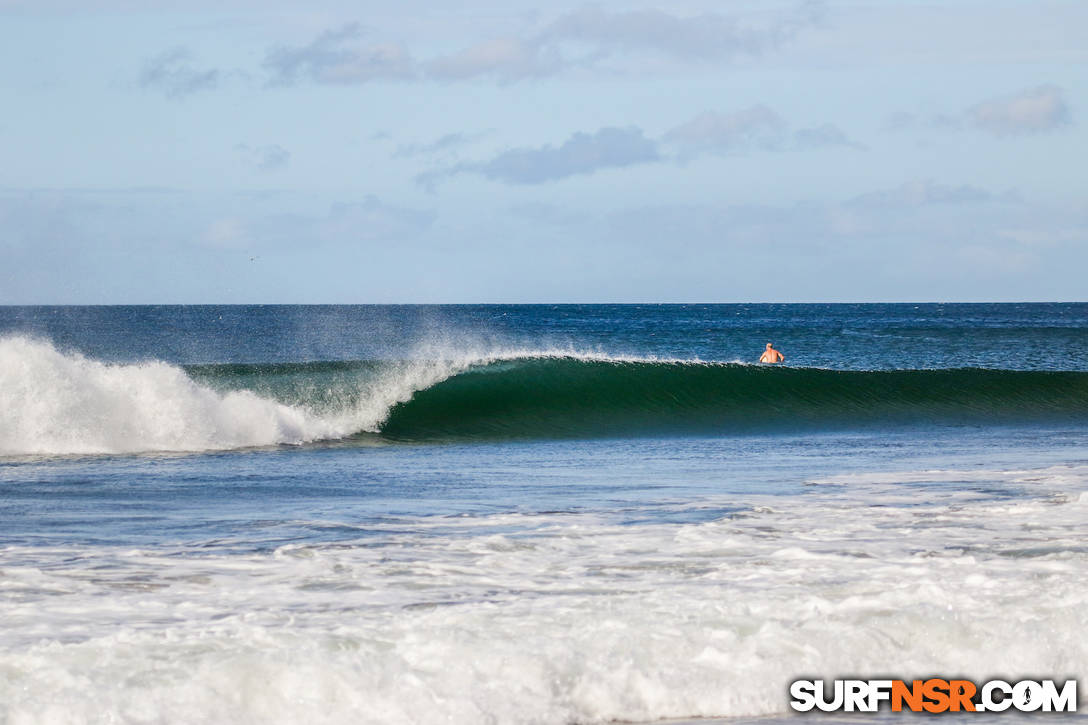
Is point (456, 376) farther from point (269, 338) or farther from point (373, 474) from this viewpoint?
point (269, 338)

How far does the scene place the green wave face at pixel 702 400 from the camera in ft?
59.0

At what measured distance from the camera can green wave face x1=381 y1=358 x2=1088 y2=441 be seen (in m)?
18.0

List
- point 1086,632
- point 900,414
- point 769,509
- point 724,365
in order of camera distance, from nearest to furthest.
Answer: point 1086,632 → point 769,509 → point 900,414 → point 724,365

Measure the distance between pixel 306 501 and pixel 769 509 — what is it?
3.50 m

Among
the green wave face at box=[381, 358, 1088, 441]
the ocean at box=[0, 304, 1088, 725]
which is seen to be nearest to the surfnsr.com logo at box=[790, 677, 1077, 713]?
the ocean at box=[0, 304, 1088, 725]

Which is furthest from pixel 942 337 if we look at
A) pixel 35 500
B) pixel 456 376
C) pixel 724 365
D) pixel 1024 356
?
pixel 35 500

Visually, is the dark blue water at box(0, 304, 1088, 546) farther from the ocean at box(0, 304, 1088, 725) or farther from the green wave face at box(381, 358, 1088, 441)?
the green wave face at box(381, 358, 1088, 441)

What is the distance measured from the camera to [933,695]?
4621 mm

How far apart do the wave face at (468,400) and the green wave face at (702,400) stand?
35mm

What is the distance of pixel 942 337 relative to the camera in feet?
169

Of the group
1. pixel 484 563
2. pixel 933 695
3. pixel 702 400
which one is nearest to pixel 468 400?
pixel 702 400

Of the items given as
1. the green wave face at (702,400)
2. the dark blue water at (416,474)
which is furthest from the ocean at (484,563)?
the green wave face at (702,400)

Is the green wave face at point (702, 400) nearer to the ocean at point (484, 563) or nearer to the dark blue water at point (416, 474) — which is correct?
the dark blue water at point (416, 474)

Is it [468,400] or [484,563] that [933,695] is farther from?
[468,400]
